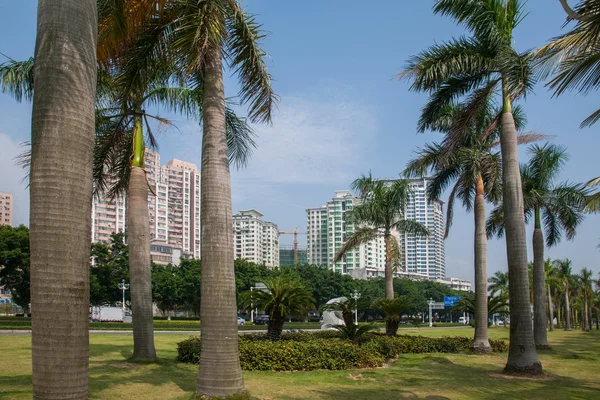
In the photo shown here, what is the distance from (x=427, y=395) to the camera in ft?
34.8

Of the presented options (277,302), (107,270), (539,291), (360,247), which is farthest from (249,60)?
(360,247)

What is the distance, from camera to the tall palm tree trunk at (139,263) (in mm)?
14234

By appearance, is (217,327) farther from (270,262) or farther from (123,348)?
(270,262)

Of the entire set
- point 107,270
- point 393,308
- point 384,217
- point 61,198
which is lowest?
point 393,308

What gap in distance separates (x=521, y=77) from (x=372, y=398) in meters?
8.88

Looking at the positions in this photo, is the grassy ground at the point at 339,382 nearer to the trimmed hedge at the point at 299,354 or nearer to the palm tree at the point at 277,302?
the trimmed hedge at the point at 299,354

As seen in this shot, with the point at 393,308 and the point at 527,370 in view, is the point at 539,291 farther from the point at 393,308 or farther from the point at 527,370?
the point at 527,370

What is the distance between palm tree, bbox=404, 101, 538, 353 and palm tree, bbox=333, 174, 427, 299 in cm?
252

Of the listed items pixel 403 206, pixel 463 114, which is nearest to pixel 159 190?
pixel 403 206

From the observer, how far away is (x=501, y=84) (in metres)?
16.0

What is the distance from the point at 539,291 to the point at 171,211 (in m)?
132

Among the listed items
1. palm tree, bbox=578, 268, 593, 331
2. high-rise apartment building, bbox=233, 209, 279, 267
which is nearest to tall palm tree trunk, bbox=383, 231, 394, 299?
palm tree, bbox=578, 268, 593, 331

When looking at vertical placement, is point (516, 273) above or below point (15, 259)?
below

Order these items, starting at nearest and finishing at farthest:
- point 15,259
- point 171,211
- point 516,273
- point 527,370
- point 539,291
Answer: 1. point 527,370
2. point 516,273
3. point 539,291
4. point 15,259
5. point 171,211
